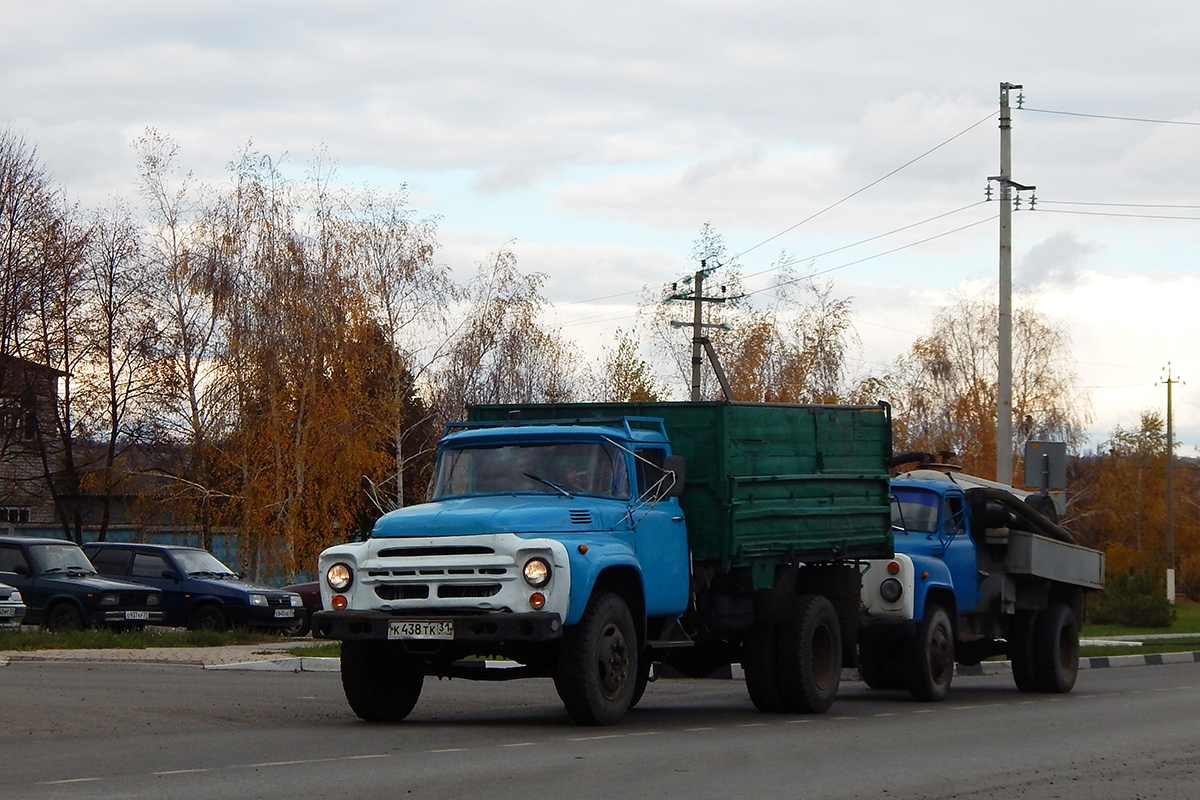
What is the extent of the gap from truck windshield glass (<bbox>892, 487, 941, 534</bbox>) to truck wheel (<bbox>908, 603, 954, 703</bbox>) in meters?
1.08

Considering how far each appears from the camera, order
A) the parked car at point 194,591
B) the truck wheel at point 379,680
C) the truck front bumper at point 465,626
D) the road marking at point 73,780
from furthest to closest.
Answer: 1. the parked car at point 194,591
2. the truck wheel at point 379,680
3. the truck front bumper at point 465,626
4. the road marking at point 73,780

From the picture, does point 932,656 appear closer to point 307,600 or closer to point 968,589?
point 968,589

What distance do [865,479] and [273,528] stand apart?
91.5ft

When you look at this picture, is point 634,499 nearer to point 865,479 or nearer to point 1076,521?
point 865,479

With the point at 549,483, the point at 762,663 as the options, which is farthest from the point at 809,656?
the point at 549,483

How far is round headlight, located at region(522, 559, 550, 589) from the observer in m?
12.1

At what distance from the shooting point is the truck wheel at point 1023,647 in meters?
19.0

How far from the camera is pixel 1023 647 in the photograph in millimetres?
19000

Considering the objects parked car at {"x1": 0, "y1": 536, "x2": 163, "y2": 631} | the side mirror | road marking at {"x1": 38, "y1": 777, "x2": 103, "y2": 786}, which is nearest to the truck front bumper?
the side mirror

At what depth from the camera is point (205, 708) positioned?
1453 cm

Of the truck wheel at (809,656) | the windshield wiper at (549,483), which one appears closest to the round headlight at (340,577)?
the windshield wiper at (549,483)

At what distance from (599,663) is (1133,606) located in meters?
31.4

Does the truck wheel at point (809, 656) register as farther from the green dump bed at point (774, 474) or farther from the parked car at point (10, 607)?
the parked car at point (10, 607)

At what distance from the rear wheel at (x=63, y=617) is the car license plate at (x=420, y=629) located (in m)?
16.5
